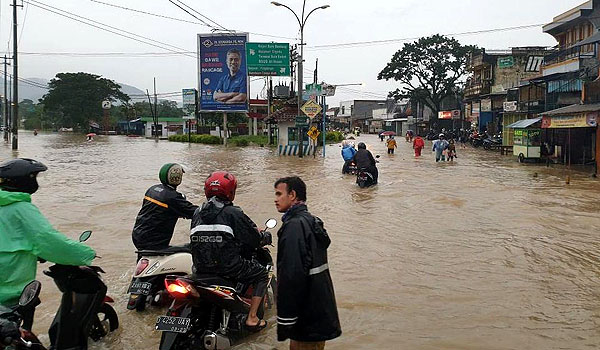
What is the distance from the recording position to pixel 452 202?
43.2ft

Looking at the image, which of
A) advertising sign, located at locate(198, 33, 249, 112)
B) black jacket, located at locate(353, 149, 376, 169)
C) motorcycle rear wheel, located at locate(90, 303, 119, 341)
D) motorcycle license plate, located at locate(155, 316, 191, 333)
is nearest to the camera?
motorcycle license plate, located at locate(155, 316, 191, 333)

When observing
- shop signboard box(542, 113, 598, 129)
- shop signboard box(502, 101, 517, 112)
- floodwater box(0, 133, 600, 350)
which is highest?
shop signboard box(502, 101, 517, 112)

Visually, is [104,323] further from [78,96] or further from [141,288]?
[78,96]

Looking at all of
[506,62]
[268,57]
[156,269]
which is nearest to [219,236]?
[156,269]

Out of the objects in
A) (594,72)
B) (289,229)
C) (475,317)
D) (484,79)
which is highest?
(484,79)

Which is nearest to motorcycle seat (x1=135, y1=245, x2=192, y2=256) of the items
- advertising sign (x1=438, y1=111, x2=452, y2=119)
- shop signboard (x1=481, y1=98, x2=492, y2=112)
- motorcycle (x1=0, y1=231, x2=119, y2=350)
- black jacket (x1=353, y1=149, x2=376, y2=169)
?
motorcycle (x1=0, y1=231, x2=119, y2=350)

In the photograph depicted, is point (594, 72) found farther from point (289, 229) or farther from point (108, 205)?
point (289, 229)

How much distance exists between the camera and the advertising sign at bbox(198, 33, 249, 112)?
37.3 meters

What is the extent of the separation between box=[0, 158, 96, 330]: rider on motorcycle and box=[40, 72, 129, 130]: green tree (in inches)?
3211

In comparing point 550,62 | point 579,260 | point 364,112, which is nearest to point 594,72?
point 550,62

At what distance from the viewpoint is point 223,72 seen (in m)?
38.2

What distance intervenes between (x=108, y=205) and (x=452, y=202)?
8.04 metres

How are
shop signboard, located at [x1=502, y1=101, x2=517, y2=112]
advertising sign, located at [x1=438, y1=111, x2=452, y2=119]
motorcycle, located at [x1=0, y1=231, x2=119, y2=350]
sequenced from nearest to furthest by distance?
motorcycle, located at [x1=0, y1=231, x2=119, y2=350] < shop signboard, located at [x1=502, y1=101, x2=517, y2=112] < advertising sign, located at [x1=438, y1=111, x2=452, y2=119]

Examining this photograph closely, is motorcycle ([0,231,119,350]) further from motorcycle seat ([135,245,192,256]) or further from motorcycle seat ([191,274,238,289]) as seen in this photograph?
motorcycle seat ([135,245,192,256])
